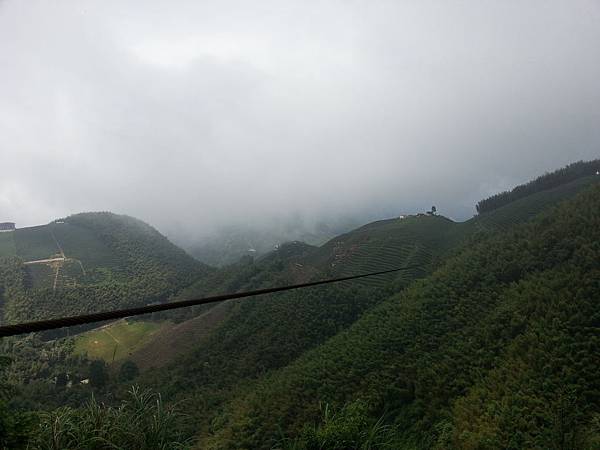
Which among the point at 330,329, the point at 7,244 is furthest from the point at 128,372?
the point at 7,244

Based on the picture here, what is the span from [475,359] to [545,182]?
83.5 metres

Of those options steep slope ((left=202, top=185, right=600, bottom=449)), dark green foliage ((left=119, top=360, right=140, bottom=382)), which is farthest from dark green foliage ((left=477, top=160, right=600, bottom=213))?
dark green foliage ((left=119, top=360, right=140, bottom=382))

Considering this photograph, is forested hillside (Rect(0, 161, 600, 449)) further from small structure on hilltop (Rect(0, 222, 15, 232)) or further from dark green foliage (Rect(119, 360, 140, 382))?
small structure on hilltop (Rect(0, 222, 15, 232))

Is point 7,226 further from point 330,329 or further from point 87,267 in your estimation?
point 330,329

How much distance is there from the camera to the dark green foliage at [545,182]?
89562 mm

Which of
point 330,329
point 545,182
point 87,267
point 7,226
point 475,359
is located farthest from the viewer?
point 7,226

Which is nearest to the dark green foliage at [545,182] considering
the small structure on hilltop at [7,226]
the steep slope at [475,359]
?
the steep slope at [475,359]

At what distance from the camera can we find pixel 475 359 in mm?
29328

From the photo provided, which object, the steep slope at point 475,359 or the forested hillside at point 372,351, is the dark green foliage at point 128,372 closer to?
the forested hillside at point 372,351

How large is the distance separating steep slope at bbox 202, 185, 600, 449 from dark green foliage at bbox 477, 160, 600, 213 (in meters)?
50.9

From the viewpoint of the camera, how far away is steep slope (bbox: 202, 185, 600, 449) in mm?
21828

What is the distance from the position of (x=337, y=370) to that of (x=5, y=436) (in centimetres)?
3089

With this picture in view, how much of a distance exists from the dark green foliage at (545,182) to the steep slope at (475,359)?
5085 centimetres

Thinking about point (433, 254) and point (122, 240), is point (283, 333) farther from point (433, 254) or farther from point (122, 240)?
point (122, 240)
